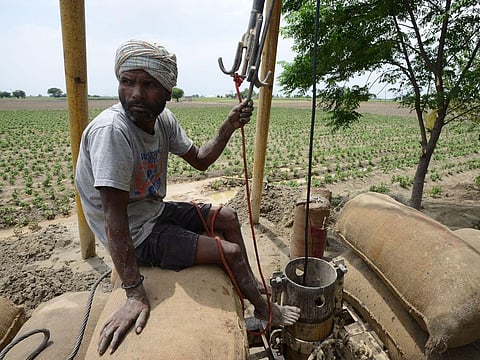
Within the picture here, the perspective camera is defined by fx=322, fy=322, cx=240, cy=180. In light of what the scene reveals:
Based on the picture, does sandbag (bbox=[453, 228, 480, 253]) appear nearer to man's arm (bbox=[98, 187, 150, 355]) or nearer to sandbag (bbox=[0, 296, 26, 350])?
man's arm (bbox=[98, 187, 150, 355])

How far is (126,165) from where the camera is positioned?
176cm

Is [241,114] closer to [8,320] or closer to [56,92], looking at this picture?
[8,320]

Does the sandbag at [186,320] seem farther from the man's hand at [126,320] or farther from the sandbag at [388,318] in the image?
the sandbag at [388,318]

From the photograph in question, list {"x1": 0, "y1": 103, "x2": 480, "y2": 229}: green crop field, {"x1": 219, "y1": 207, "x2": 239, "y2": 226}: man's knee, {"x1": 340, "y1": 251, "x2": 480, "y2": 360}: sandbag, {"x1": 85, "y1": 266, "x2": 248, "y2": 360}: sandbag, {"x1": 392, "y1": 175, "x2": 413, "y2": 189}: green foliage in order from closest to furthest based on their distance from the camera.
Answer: {"x1": 85, "y1": 266, "x2": 248, "y2": 360}: sandbag
{"x1": 340, "y1": 251, "x2": 480, "y2": 360}: sandbag
{"x1": 219, "y1": 207, "x2": 239, "y2": 226}: man's knee
{"x1": 0, "y1": 103, "x2": 480, "y2": 229}: green crop field
{"x1": 392, "y1": 175, "x2": 413, "y2": 189}: green foliage

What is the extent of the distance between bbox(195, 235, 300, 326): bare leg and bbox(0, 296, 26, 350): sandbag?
142 cm

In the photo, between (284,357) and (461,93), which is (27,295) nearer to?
(284,357)

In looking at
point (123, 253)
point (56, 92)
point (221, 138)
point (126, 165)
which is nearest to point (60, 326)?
point (123, 253)

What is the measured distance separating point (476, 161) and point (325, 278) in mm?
12433

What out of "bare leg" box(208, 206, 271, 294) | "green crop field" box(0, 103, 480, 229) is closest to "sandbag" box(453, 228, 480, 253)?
"bare leg" box(208, 206, 271, 294)

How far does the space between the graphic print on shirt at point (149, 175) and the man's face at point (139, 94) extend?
27 centimetres

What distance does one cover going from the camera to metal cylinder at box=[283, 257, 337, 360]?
6.86 ft

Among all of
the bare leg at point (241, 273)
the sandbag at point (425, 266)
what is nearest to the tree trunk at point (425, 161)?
the sandbag at point (425, 266)

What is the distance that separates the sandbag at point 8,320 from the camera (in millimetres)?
2146

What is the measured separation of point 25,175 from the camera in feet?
32.2
